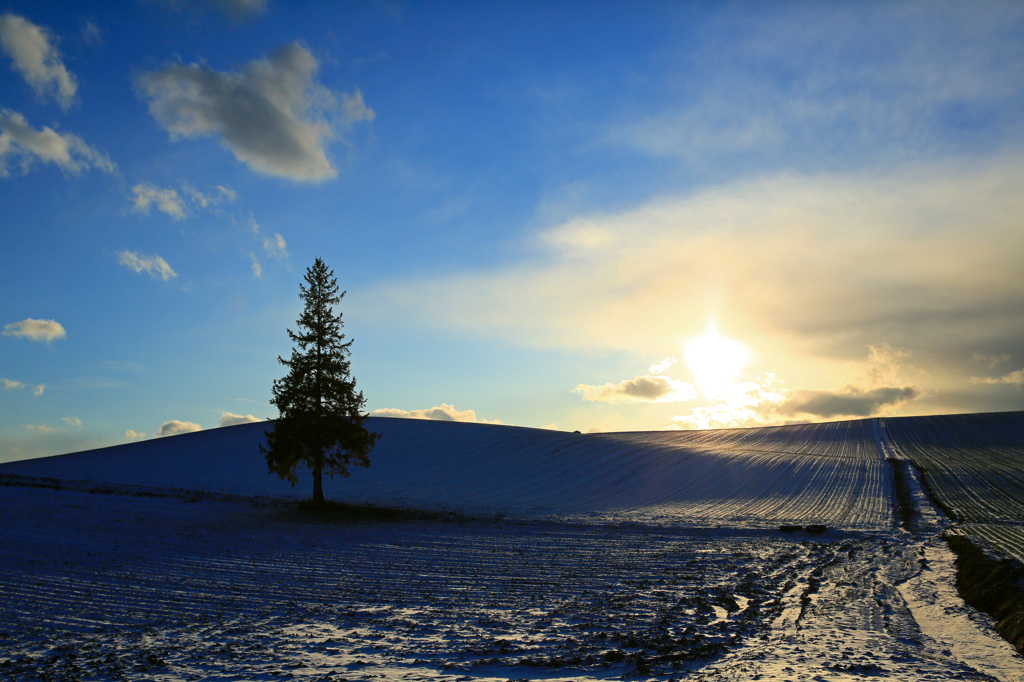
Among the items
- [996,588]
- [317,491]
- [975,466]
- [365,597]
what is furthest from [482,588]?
[975,466]

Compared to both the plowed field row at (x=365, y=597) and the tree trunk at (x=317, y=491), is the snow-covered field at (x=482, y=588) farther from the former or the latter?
the tree trunk at (x=317, y=491)

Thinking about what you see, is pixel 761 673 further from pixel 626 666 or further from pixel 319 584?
pixel 319 584

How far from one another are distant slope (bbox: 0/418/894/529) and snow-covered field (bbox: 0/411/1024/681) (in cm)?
46

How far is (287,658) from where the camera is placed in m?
9.57

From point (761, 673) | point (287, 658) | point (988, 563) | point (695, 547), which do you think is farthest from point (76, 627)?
point (988, 563)

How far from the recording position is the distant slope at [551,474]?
33.2m

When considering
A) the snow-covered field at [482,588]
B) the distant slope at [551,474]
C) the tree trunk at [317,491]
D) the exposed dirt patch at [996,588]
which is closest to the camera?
the snow-covered field at [482,588]

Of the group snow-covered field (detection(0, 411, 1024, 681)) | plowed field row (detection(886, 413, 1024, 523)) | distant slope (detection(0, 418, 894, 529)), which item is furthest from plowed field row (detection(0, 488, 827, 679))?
plowed field row (detection(886, 413, 1024, 523))

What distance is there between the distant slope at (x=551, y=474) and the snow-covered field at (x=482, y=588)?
0.46 m

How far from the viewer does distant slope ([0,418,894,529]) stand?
3322 centimetres

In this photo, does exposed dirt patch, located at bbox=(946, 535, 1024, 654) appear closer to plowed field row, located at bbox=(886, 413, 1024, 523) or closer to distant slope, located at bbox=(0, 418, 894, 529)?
distant slope, located at bbox=(0, 418, 894, 529)

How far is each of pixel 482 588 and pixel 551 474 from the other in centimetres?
3213

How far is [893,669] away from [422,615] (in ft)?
26.8

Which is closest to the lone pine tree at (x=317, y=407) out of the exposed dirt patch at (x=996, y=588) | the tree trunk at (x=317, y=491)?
the tree trunk at (x=317, y=491)
